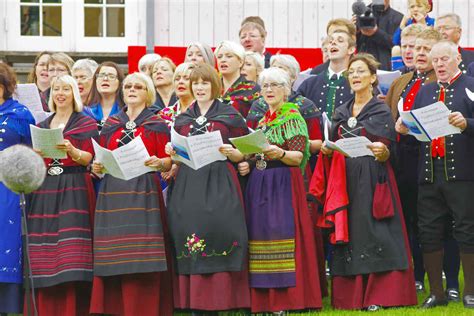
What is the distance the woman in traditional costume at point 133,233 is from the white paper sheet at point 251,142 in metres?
0.59

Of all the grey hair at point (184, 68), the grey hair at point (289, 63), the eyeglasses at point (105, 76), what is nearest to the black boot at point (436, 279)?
the grey hair at point (289, 63)

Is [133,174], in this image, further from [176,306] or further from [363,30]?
[363,30]

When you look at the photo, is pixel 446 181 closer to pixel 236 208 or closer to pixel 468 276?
pixel 468 276

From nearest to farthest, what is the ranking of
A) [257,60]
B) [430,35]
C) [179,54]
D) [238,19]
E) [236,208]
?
[236,208] < [430,35] < [257,60] < [179,54] < [238,19]

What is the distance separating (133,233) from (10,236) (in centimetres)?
95

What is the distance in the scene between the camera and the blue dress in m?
8.16

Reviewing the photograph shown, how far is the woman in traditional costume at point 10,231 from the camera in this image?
26.8 ft

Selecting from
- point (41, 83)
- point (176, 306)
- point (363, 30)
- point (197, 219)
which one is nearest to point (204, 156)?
point (197, 219)

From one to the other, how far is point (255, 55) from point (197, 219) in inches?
81.3

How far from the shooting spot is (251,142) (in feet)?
25.6

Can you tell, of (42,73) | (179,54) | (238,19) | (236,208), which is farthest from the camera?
(238,19)

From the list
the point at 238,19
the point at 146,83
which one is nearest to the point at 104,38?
the point at 238,19

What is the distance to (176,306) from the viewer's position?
817cm

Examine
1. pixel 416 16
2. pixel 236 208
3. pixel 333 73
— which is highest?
pixel 416 16
